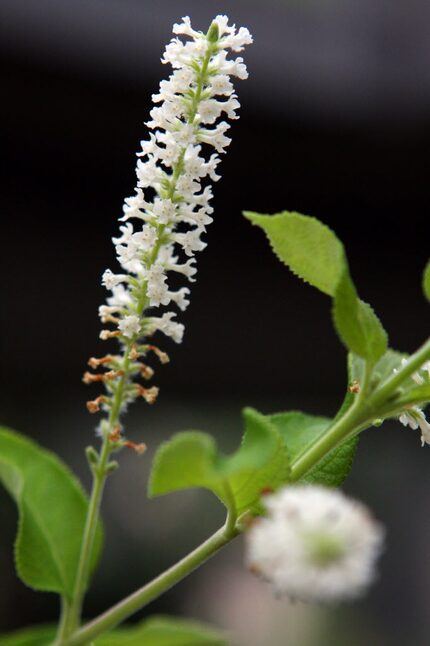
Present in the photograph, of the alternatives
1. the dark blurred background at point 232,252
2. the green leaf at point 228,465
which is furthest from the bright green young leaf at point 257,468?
the dark blurred background at point 232,252

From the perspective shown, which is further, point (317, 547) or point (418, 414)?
point (418, 414)

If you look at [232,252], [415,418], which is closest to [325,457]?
[415,418]

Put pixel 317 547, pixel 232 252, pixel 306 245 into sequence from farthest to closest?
pixel 232 252
pixel 306 245
pixel 317 547

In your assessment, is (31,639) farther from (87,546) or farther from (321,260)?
(321,260)

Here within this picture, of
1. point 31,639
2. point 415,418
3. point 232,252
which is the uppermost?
point 232,252

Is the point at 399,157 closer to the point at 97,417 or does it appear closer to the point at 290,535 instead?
the point at 97,417

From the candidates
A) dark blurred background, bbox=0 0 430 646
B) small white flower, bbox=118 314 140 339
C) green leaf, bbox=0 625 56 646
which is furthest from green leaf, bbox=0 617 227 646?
dark blurred background, bbox=0 0 430 646

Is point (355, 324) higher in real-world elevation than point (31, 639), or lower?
higher

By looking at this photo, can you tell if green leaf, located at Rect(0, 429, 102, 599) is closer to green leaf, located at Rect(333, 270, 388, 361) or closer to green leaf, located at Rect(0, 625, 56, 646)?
green leaf, located at Rect(0, 625, 56, 646)
